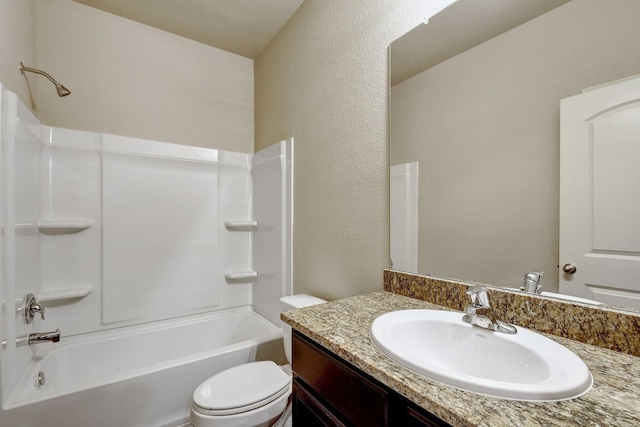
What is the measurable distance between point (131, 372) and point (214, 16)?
234 centimetres

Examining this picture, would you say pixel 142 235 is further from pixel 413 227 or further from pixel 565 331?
pixel 565 331

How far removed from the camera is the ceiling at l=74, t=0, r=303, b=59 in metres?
1.95

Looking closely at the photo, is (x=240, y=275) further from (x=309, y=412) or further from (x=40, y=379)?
(x=309, y=412)

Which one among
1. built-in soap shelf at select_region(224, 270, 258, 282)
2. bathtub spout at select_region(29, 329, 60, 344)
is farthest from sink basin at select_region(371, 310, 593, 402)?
built-in soap shelf at select_region(224, 270, 258, 282)

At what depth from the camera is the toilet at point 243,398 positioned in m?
1.26

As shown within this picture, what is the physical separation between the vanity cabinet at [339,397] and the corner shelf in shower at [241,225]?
1.62 meters

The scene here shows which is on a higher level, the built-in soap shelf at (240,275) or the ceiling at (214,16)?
the ceiling at (214,16)

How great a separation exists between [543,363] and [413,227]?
669mm


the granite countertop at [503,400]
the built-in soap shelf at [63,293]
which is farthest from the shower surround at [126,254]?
the granite countertop at [503,400]

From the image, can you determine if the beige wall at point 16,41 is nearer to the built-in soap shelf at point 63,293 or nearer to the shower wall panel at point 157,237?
the shower wall panel at point 157,237

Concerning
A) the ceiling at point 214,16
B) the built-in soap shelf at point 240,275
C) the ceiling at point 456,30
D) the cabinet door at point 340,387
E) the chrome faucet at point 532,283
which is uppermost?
the ceiling at point 214,16

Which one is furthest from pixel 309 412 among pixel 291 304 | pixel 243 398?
pixel 291 304

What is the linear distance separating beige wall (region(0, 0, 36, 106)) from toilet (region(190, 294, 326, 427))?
1740mm

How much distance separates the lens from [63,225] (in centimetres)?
180
